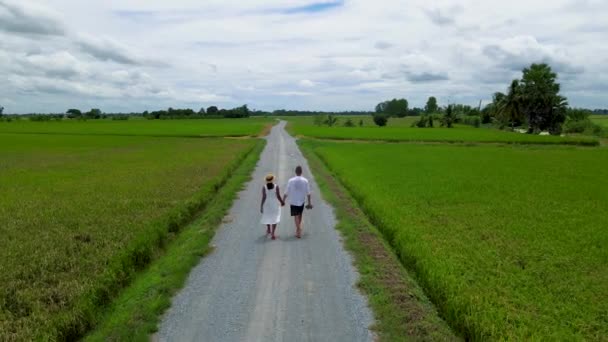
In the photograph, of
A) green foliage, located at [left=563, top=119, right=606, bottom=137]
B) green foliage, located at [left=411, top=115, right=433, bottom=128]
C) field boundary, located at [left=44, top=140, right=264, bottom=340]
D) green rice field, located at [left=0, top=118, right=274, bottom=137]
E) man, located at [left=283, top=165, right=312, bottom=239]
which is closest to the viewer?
field boundary, located at [left=44, top=140, right=264, bottom=340]

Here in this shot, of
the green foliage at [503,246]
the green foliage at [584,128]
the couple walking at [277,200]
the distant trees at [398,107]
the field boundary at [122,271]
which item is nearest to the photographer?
the field boundary at [122,271]

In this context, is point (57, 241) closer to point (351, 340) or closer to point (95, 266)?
point (95, 266)

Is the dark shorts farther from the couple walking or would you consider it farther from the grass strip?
the grass strip

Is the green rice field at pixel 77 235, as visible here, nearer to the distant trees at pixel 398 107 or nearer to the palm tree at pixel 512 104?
the palm tree at pixel 512 104

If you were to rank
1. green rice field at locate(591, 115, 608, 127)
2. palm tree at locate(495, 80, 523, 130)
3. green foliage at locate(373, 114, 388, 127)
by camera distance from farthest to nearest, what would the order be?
1. green foliage at locate(373, 114, 388, 127)
2. green rice field at locate(591, 115, 608, 127)
3. palm tree at locate(495, 80, 523, 130)

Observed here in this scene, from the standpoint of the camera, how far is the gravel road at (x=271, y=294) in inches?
253

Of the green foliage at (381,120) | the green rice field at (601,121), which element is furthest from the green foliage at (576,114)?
the green foliage at (381,120)

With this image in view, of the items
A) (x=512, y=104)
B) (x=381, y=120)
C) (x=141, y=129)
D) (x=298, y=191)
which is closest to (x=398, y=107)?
(x=381, y=120)

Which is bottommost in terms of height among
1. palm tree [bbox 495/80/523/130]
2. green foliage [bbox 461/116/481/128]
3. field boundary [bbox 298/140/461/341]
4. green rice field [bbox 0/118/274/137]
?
field boundary [bbox 298/140/461/341]

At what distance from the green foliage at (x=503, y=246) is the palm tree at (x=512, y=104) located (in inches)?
2733

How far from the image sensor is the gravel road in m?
6.42

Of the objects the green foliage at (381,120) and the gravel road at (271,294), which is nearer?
the gravel road at (271,294)

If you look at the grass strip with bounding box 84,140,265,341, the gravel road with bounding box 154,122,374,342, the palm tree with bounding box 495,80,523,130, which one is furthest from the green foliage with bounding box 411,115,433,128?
the gravel road with bounding box 154,122,374,342

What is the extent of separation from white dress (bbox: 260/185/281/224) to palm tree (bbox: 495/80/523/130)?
3357 inches
